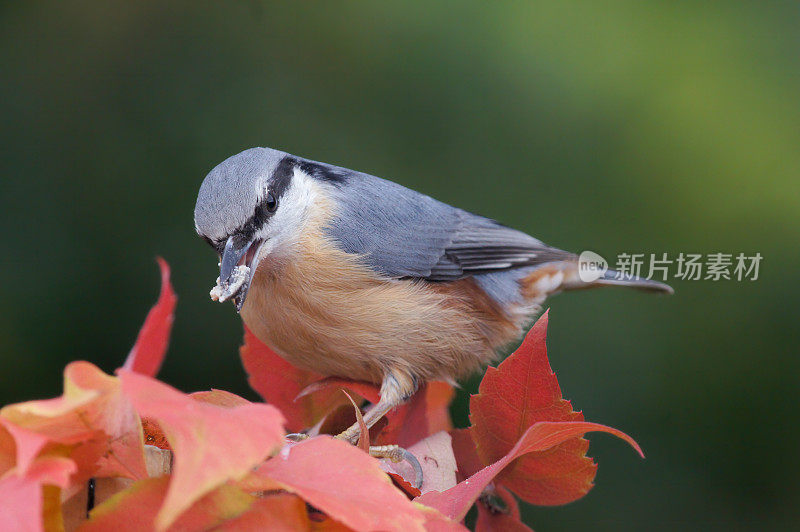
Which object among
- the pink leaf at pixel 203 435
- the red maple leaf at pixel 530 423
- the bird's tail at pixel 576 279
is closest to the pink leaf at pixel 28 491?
the pink leaf at pixel 203 435

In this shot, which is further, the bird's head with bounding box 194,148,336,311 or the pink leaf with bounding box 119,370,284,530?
the bird's head with bounding box 194,148,336,311

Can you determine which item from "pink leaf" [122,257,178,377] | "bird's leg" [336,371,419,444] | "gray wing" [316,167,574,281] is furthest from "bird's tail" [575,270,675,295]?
"pink leaf" [122,257,178,377]

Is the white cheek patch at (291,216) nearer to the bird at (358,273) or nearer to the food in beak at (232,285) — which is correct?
the bird at (358,273)

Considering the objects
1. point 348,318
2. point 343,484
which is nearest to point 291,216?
point 348,318

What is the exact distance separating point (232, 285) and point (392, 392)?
33 centimetres

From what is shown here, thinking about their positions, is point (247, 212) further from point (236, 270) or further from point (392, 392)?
point (392, 392)

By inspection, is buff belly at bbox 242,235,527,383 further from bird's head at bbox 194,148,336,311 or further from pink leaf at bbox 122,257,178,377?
pink leaf at bbox 122,257,178,377

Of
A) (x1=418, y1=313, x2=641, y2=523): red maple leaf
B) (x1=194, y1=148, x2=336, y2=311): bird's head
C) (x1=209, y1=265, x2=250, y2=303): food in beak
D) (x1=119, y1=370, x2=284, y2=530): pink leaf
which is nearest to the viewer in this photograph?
(x1=119, y1=370, x2=284, y2=530): pink leaf

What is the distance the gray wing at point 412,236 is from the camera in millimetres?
1470

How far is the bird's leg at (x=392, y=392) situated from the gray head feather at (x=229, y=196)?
334 millimetres

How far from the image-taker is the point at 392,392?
4.00ft

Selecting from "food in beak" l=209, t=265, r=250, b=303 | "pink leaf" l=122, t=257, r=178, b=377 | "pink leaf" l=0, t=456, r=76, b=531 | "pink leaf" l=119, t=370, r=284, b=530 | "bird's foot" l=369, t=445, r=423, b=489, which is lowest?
"bird's foot" l=369, t=445, r=423, b=489

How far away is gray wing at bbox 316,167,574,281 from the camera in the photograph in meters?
1.47

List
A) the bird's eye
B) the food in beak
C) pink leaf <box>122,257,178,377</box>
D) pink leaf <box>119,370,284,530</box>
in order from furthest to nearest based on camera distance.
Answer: the bird's eye, the food in beak, pink leaf <box>122,257,178,377</box>, pink leaf <box>119,370,284,530</box>
